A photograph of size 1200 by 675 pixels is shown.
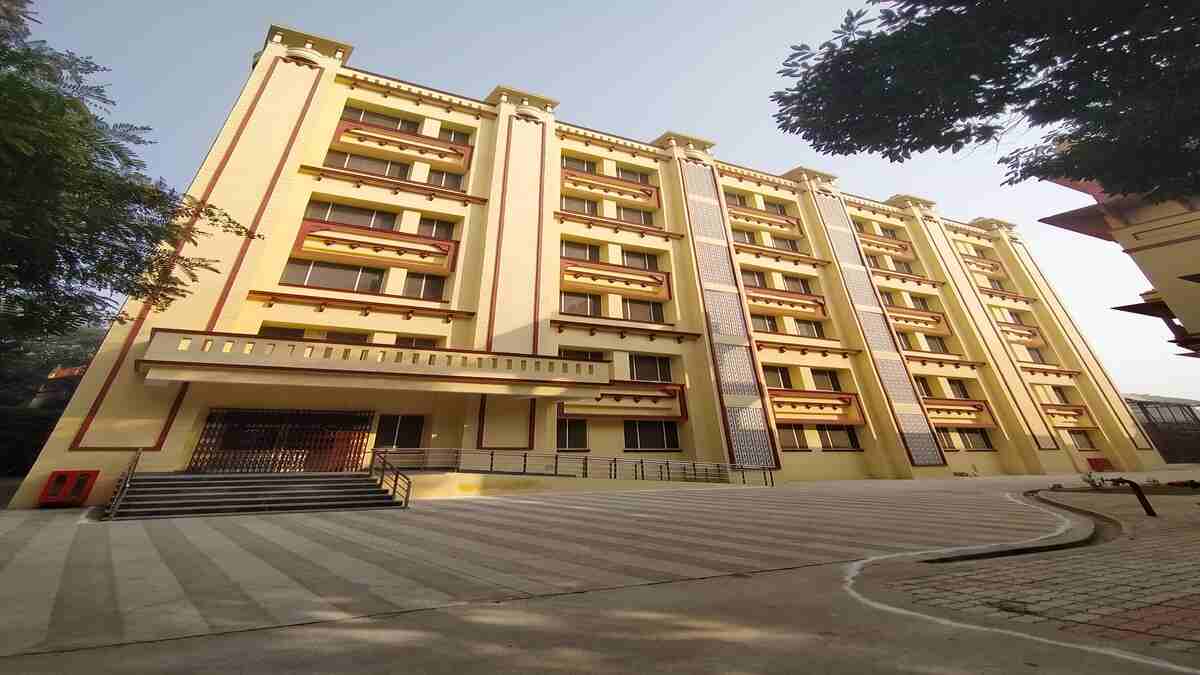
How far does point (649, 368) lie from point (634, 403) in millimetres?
2190

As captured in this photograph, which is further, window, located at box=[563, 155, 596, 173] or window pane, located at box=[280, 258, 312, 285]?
window, located at box=[563, 155, 596, 173]

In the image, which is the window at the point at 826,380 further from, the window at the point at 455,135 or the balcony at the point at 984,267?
the window at the point at 455,135

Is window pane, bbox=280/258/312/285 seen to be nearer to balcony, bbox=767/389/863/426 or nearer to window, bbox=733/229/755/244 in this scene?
balcony, bbox=767/389/863/426

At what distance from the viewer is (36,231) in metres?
6.55

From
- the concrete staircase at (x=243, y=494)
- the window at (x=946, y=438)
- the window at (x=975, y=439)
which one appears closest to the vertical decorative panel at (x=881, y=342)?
the window at (x=946, y=438)

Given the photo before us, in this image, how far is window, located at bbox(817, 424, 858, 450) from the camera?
22.6 m

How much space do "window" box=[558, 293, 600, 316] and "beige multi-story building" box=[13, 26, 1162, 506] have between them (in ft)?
0.39

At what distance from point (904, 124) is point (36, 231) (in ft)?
45.6

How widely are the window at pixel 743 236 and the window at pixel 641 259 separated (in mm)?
6471

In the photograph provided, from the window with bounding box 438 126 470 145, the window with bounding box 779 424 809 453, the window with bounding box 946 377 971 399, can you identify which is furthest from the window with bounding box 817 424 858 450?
the window with bounding box 438 126 470 145

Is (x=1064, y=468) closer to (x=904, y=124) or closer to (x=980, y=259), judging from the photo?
(x=980, y=259)

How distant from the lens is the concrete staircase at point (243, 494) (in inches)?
403

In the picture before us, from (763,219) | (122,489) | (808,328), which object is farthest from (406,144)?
(808,328)

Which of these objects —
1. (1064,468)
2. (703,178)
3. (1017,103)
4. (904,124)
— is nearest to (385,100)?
(703,178)
